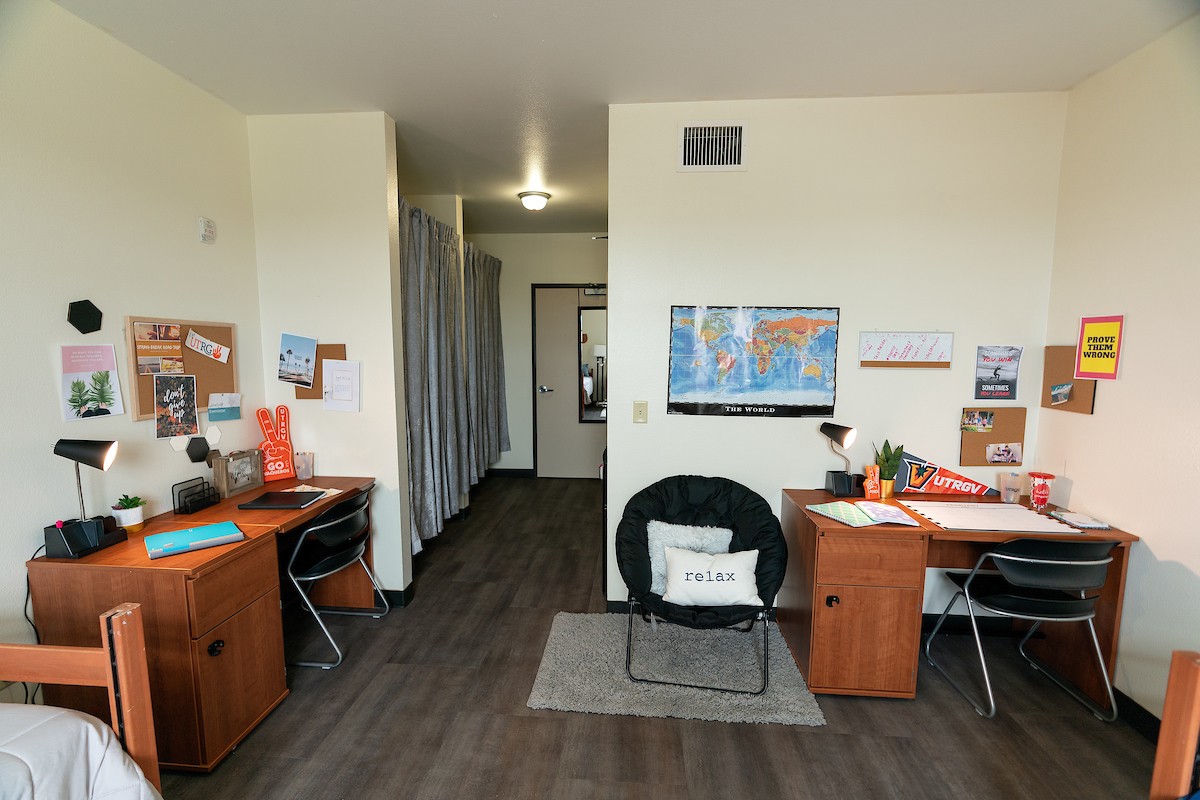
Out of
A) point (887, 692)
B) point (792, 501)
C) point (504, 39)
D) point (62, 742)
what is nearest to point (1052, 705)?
point (887, 692)

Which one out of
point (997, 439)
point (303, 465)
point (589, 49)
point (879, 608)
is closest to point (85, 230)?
point (303, 465)

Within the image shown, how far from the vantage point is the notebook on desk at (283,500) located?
2.34m

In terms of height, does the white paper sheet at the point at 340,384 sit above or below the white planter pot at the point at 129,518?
above

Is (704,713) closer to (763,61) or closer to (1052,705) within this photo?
(1052,705)

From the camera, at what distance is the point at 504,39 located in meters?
2.05

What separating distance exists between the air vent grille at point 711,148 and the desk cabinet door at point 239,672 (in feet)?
8.90

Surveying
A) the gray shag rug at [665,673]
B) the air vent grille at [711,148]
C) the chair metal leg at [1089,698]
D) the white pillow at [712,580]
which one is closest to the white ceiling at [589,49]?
the air vent grille at [711,148]

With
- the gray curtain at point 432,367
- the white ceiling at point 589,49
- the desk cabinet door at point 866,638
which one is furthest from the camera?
the gray curtain at point 432,367

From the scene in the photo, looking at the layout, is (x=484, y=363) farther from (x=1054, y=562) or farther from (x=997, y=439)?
(x=1054, y=562)

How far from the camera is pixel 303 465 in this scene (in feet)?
9.42

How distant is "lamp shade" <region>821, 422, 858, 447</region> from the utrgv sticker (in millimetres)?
2993

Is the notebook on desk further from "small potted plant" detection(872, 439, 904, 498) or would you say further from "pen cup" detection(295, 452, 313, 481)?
"small potted plant" detection(872, 439, 904, 498)

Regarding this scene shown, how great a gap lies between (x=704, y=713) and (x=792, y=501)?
1023mm

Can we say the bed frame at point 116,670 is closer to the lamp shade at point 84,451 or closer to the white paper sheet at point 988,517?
the lamp shade at point 84,451
